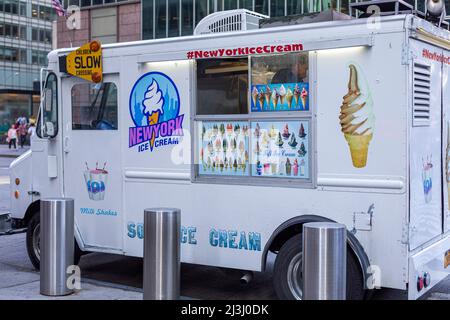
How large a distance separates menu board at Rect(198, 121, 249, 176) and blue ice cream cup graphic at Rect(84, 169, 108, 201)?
4.48ft

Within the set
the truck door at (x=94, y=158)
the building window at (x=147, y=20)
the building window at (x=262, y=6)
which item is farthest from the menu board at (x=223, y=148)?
the building window at (x=147, y=20)

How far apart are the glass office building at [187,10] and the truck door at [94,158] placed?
24909 mm

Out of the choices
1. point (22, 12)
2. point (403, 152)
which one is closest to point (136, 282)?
point (403, 152)

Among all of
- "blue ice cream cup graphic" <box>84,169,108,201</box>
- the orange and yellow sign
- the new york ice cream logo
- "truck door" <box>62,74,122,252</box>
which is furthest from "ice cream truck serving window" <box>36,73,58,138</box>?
the new york ice cream logo

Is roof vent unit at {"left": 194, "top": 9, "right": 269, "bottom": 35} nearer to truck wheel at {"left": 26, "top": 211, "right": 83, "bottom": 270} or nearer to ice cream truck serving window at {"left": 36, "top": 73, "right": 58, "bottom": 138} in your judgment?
ice cream truck serving window at {"left": 36, "top": 73, "right": 58, "bottom": 138}

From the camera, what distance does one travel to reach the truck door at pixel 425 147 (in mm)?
5493

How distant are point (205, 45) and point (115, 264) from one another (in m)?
3.59

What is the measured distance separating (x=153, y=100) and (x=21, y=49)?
7600cm

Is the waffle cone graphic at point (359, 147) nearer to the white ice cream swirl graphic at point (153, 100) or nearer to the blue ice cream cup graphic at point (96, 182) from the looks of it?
the white ice cream swirl graphic at point (153, 100)

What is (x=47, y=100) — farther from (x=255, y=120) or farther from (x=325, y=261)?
(x=325, y=261)

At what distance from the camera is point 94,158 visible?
24.1 ft

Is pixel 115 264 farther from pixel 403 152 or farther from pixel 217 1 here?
pixel 217 1
